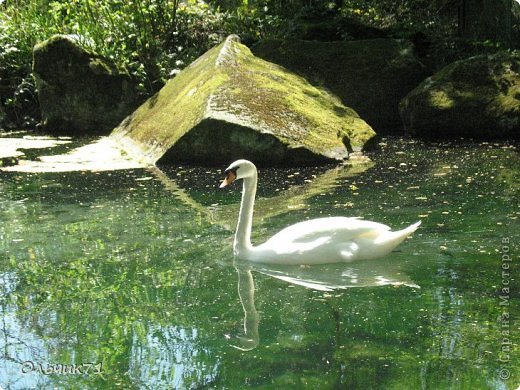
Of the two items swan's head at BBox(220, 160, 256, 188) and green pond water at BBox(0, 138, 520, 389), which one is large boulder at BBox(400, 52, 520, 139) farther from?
swan's head at BBox(220, 160, 256, 188)

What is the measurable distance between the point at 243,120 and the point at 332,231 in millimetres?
3505

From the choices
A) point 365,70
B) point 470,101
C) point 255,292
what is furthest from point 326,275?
point 365,70

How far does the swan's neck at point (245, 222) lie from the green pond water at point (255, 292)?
130 millimetres

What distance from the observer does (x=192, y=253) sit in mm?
5695

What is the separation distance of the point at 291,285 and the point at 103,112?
310 inches

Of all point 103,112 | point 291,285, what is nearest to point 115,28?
point 103,112

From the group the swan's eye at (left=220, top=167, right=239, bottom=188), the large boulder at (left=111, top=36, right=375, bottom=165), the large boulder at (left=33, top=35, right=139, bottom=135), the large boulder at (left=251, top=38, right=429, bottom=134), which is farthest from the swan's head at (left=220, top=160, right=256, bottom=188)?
the large boulder at (left=33, top=35, right=139, bottom=135)

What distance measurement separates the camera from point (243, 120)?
8.56m

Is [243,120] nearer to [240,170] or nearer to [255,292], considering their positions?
[240,170]

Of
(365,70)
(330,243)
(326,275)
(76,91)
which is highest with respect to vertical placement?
(365,70)

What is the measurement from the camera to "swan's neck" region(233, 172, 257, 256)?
548 cm

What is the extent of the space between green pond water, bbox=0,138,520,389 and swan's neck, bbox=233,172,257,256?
13cm

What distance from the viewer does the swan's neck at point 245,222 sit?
18.0 feet

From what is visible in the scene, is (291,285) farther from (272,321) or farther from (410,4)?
(410,4)
